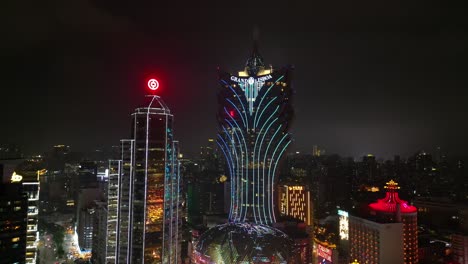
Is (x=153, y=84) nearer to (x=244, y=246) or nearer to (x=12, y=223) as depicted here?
(x=12, y=223)

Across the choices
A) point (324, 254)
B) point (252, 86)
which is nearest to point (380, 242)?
point (324, 254)

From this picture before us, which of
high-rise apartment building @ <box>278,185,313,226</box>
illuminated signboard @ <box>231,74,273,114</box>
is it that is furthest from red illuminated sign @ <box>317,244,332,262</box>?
illuminated signboard @ <box>231,74,273,114</box>

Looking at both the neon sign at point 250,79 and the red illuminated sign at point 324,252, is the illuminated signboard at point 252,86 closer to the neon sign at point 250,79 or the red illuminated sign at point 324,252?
the neon sign at point 250,79

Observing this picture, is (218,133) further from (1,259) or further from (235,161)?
(1,259)

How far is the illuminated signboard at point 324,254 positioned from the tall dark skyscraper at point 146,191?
1445cm

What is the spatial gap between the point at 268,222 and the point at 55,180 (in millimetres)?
27535

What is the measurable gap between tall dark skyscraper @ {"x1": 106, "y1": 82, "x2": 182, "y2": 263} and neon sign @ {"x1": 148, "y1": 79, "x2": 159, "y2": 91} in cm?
80

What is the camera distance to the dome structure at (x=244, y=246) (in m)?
23.5

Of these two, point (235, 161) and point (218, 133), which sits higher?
point (218, 133)

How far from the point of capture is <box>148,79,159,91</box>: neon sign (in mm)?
20969

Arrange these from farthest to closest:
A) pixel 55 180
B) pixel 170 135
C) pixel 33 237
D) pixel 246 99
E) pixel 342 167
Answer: pixel 342 167
pixel 55 180
pixel 246 99
pixel 33 237
pixel 170 135

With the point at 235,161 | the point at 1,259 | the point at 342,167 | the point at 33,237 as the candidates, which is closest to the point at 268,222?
the point at 235,161

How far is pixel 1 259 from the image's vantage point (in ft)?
65.1

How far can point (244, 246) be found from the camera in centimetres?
2467
